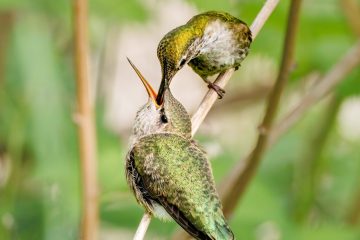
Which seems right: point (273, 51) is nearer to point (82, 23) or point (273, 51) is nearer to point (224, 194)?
point (224, 194)

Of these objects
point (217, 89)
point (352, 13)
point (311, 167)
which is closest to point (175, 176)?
point (217, 89)

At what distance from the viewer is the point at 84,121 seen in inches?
110

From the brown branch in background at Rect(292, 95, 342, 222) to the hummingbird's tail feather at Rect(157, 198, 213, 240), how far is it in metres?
2.12

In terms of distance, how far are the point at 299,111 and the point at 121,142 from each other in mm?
1718

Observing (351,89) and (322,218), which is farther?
(322,218)

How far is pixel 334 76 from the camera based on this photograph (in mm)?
3105

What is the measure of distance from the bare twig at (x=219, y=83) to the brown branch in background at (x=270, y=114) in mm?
175

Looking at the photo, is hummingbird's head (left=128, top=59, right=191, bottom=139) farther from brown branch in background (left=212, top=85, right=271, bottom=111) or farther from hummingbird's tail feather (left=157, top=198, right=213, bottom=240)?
brown branch in background (left=212, top=85, right=271, bottom=111)

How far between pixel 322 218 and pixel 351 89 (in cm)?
114

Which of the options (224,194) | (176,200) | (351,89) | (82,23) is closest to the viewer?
(176,200)

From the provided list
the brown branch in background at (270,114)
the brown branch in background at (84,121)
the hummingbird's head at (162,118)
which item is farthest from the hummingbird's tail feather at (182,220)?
the brown branch in background at (270,114)

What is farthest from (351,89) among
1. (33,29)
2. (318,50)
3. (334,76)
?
(33,29)

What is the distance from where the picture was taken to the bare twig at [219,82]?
7.82 feet

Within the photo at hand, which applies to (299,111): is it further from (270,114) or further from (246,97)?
(246,97)
